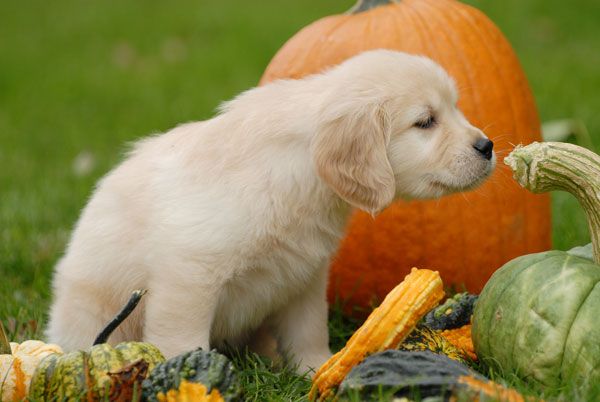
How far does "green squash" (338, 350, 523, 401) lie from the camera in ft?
7.47

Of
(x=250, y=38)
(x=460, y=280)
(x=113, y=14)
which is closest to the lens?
A: (x=460, y=280)

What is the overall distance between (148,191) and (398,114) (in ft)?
3.06

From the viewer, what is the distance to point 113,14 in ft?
37.9

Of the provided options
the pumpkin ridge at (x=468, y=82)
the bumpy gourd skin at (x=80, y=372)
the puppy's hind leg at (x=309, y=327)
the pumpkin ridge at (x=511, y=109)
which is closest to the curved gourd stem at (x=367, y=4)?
the pumpkin ridge at (x=468, y=82)

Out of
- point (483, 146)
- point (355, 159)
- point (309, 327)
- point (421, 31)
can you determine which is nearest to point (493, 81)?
point (421, 31)

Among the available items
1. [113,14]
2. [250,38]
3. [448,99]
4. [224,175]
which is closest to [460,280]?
[448,99]

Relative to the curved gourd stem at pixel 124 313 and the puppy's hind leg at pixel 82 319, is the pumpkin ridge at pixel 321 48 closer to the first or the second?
the puppy's hind leg at pixel 82 319

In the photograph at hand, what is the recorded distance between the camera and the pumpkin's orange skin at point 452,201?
3.70m

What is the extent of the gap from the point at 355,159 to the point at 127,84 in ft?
19.1

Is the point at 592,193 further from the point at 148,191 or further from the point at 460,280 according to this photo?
the point at 148,191

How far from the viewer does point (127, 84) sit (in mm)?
8227

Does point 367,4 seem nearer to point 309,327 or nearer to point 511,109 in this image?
point 511,109

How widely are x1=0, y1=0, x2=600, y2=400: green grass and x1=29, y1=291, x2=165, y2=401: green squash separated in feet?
1.57

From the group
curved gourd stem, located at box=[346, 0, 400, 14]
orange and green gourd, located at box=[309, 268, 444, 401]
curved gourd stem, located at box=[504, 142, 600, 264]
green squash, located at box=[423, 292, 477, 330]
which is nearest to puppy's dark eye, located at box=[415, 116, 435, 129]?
curved gourd stem, located at box=[504, 142, 600, 264]
